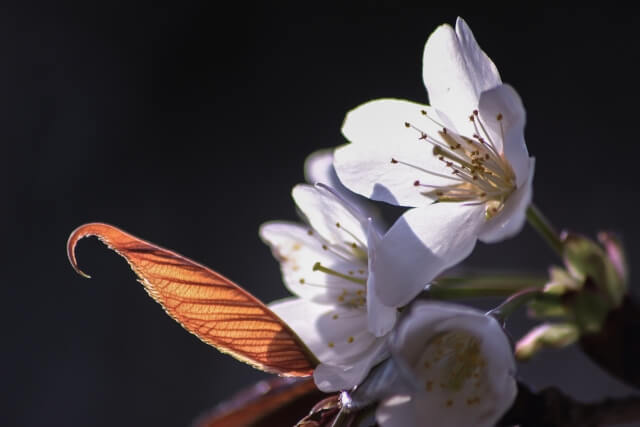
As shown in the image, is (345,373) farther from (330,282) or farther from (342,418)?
(330,282)

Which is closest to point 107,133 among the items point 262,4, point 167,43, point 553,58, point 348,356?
point 167,43

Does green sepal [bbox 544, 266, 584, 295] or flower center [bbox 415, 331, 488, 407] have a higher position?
flower center [bbox 415, 331, 488, 407]

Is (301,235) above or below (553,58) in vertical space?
above

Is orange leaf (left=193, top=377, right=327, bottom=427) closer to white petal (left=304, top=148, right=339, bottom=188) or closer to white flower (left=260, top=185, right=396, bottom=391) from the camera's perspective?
white flower (left=260, top=185, right=396, bottom=391)

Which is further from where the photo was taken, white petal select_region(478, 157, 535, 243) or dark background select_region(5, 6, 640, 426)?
dark background select_region(5, 6, 640, 426)

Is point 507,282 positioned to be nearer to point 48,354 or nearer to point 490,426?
point 490,426

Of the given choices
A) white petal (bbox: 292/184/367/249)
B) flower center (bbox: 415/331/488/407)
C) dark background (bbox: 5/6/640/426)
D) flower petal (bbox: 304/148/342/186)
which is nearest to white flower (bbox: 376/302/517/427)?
flower center (bbox: 415/331/488/407)
